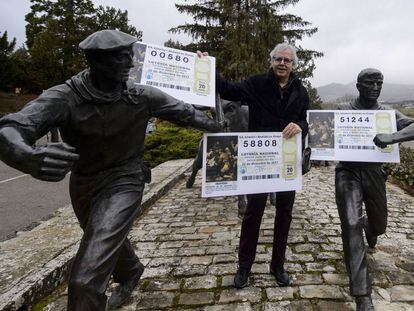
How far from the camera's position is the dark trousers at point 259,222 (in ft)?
11.7

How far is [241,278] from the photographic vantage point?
3654mm

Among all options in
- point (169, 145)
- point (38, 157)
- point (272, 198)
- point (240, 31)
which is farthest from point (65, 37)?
point (38, 157)

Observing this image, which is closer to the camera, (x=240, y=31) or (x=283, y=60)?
(x=283, y=60)

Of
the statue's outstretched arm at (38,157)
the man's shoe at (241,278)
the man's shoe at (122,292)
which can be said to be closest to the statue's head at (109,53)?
the statue's outstretched arm at (38,157)

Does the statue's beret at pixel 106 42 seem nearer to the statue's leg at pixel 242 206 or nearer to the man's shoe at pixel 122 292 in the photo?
the man's shoe at pixel 122 292

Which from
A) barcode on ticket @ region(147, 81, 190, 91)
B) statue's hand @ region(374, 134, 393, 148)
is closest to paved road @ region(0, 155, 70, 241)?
barcode on ticket @ region(147, 81, 190, 91)

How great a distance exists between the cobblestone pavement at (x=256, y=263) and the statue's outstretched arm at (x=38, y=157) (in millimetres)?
1951

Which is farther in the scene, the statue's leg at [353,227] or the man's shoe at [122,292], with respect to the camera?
the man's shoe at [122,292]

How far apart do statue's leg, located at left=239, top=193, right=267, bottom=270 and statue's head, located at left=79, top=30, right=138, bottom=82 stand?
70.0 inches

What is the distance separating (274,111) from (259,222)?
109 centimetres

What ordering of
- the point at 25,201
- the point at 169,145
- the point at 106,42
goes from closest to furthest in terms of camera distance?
the point at 106,42
the point at 25,201
the point at 169,145

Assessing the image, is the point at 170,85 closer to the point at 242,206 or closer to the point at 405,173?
the point at 242,206

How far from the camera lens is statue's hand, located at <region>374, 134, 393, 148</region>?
3.30m

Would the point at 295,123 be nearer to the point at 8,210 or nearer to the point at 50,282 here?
the point at 50,282
